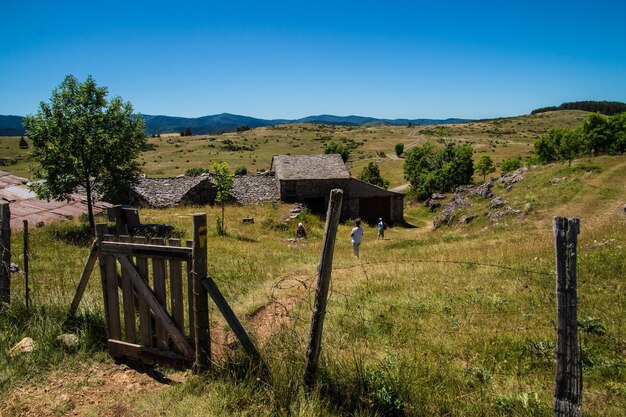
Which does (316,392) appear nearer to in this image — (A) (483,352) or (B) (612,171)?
(A) (483,352)

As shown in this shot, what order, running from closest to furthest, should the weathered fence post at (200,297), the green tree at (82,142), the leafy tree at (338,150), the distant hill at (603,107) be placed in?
the weathered fence post at (200,297)
the green tree at (82,142)
the leafy tree at (338,150)
the distant hill at (603,107)

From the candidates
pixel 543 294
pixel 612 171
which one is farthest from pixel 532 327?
pixel 612 171

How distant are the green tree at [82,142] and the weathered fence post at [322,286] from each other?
15.7m

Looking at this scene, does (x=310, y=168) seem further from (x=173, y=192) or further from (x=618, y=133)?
(x=618, y=133)

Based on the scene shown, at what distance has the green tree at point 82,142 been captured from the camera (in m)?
16.4

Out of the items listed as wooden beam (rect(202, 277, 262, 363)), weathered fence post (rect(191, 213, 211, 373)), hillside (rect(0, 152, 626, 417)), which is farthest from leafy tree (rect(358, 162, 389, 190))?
wooden beam (rect(202, 277, 262, 363))

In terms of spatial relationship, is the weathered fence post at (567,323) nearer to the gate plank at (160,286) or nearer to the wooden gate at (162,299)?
the wooden gate at (162,299)

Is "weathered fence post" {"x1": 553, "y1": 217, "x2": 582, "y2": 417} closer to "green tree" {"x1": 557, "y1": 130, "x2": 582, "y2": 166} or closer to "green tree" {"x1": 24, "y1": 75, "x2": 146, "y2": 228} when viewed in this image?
"green tree" {"x1": 24, "y1": 75, "x2": 146, "y2": 228}

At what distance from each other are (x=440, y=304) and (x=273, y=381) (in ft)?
14.7

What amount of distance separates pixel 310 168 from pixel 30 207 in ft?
71.2

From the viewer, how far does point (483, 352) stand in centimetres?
560

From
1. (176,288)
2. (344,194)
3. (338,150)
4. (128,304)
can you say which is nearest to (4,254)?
(128,304)

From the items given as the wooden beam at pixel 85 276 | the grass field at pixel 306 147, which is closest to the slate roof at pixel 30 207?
the wooden beam at pixel 85 276

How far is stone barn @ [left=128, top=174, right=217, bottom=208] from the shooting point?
3362 centimetres
